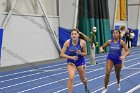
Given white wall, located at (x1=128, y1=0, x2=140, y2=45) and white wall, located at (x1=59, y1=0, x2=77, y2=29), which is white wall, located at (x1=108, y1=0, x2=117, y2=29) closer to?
white wall, located at (x1=128, y1=0, x2=140, y2=45)

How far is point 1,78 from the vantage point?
12.0 m

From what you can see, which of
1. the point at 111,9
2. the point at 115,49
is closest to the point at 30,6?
the point at 115,49

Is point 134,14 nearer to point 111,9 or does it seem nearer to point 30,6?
point 111,9

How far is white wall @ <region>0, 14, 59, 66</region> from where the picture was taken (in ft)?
53.2

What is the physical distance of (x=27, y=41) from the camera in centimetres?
1777

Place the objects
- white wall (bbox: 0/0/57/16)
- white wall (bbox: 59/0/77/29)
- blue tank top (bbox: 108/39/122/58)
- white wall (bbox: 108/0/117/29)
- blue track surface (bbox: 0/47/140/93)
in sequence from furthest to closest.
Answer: white wall (bbox: 108/0/117/29), white wall (bbox: 59/0/77/29), white wall (bbox: 0/0/57/16), blue track surface (bbox: 0/47/140/93), blue tank top (bbox: 108/39/122/58)

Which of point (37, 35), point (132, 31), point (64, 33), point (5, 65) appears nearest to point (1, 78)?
point (5, 65)

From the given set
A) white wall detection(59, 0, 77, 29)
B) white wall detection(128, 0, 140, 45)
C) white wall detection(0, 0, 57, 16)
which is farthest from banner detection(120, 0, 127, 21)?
white wall detection(0, 0, 57, 16)

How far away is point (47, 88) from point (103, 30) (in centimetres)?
Result: 1540

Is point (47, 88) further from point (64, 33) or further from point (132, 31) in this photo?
point (132, 31)

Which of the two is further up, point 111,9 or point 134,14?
point 111,9

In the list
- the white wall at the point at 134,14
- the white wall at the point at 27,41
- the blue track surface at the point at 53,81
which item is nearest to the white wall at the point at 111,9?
the white wall at the point at 134,14

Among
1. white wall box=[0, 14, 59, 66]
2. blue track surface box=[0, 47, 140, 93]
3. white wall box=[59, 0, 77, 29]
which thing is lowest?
blue track surface box=[0, 47, 140, 93]

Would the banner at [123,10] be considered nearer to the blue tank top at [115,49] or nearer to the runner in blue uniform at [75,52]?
the blue tank top at [115,49]
